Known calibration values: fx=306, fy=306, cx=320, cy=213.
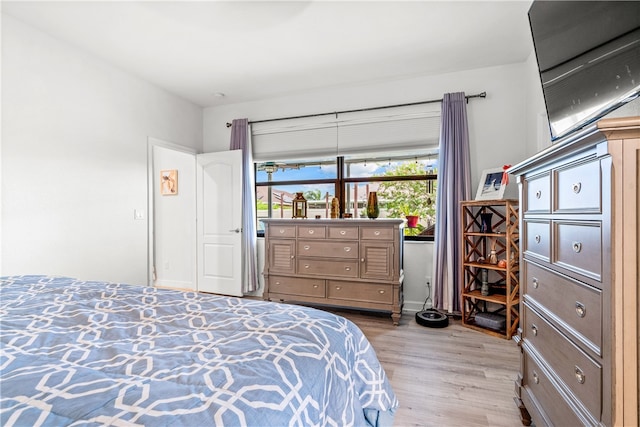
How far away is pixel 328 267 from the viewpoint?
3.21m

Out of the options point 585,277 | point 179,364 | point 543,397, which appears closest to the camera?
point 179,364

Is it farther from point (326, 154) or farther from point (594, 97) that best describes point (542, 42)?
point (326, 154)

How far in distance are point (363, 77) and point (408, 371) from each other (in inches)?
112

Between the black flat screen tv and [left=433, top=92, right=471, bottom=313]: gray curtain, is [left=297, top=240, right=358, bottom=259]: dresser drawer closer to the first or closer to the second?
[left=433, top=92, right=471, bottom=313]: gray curtain

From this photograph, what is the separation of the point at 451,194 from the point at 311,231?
1.49 meters

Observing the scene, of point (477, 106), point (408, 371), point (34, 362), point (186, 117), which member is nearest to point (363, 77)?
point (477, 106)

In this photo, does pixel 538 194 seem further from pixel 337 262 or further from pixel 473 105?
pixel 473 105

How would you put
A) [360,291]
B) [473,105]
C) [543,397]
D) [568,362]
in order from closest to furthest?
[568,362], [543,397], [360,291], [473,105]

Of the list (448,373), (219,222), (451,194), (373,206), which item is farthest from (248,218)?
(448,373)

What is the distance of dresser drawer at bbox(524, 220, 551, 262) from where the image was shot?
126cm

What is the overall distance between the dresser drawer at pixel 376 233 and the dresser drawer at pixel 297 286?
0.69 meters

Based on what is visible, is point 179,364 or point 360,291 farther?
point 360,291

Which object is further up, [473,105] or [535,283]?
[473,105]

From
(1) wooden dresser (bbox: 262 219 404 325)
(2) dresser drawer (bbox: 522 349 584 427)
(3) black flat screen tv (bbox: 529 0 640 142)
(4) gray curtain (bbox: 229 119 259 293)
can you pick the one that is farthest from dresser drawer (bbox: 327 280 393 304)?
(3) black flat screen tv (bbox: 529 0 640 142)
